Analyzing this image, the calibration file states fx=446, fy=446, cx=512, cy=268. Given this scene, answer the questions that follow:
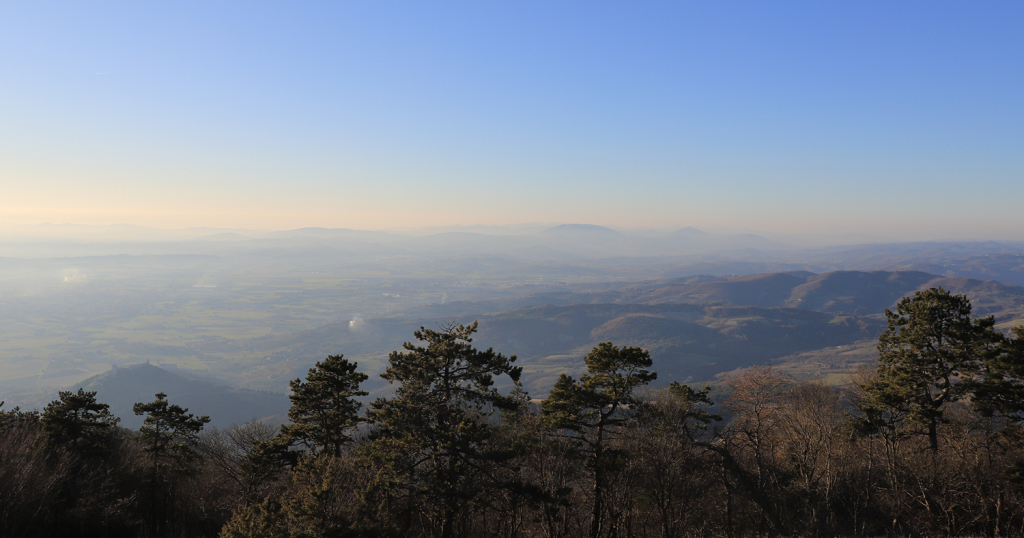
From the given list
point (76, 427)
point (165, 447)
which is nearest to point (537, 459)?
point (165, 447)

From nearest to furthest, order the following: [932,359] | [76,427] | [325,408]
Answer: [932,359], [325,408], [76,427]

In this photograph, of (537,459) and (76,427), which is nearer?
(537,459)

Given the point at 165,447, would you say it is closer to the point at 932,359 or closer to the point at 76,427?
the point at 76,427

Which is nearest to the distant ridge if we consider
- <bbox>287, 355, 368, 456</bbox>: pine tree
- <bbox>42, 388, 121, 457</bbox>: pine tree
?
<bbox>42, 388, 121, 457</bbox>: pine tree

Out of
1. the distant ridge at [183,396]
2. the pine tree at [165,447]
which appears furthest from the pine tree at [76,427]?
the distant ridge at [183,396]

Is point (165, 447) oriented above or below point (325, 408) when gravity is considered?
below

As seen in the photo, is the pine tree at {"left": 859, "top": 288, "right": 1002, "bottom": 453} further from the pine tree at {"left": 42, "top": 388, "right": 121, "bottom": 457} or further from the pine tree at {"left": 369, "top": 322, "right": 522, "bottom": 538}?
the pine tree at {"left": 42, "top": 388, "right": 121, "bottom": 457}

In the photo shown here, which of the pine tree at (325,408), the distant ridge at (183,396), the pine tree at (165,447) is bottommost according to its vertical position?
the distant ridge at (183,396)

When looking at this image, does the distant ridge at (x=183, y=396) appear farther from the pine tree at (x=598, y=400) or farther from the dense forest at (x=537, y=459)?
the pine tree at (x=598, y=400)
